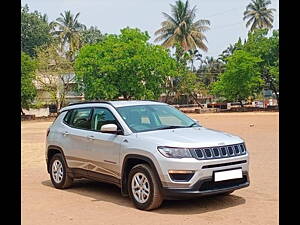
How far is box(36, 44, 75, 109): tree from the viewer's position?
41.1 m

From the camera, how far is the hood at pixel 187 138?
5.73 metres

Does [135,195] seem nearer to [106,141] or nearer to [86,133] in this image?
[106,141]

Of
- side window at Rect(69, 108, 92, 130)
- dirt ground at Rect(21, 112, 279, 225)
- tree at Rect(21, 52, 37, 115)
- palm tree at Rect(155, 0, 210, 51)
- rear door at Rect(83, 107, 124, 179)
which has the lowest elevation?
dirt ground at Rect(21, 112, 279, 225)

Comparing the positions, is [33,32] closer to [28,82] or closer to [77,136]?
[28,82]

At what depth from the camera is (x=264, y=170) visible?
29.6 feet

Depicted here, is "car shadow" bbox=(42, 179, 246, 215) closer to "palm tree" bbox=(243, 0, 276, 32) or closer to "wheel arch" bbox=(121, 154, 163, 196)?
"wheel arch" bbox=(121, 154, 163, 196)

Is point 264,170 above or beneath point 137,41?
beneath

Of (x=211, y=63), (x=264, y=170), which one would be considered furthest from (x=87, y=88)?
(x=211, y=63)

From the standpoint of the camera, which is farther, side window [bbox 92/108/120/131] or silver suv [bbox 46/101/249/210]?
side window [bbox 92/108/120/131]

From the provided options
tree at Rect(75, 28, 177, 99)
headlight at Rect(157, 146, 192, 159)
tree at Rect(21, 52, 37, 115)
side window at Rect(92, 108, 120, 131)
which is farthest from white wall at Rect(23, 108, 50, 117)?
headlight at Rect(157, 146, 192, 159)

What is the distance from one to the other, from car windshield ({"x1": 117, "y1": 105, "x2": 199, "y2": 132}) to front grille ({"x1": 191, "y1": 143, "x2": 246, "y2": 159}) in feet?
3.43

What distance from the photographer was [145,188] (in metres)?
5.95

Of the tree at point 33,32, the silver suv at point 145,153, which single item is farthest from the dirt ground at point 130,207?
the tree at point 33,32
